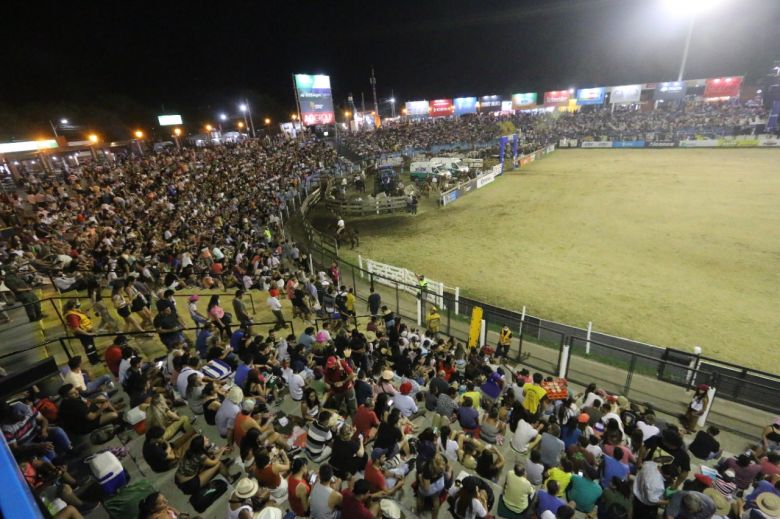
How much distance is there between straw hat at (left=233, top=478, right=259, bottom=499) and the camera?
177 inches

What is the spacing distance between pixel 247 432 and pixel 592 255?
1864 centimetres

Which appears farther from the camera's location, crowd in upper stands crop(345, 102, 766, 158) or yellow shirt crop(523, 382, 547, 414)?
crowd in upper stands crop(345, 102, 766, 158)

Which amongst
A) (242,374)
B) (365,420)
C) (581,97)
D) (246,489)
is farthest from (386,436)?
(581,97)

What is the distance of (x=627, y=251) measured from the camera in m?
19.2

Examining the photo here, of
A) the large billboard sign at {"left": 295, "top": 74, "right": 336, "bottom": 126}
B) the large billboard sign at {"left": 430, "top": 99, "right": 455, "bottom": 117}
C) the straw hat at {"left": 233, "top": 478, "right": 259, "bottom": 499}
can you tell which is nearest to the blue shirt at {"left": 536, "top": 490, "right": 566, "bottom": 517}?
the straw hat at {"left": 233, "top": 478, "right": 259, "bottom": 499}

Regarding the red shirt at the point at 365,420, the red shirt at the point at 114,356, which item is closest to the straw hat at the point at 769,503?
the red shirt at the point at 365,420

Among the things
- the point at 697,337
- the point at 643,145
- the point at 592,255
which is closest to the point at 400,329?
the point at 697,337

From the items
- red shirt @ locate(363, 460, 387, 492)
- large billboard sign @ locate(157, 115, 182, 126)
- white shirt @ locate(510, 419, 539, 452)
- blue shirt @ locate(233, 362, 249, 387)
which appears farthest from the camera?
large billboard sign @ locate(157, 115, 182, 126)

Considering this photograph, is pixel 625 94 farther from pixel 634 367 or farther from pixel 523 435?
pixel 523 435

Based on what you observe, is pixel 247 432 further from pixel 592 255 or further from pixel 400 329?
pixel 592 255

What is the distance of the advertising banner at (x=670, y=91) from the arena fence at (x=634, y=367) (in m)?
76.8

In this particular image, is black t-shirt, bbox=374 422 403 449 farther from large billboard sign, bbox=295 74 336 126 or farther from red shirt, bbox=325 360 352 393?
large billboard sign, bbox=295 74 336 126

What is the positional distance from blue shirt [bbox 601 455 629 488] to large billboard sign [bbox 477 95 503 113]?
97.4 m

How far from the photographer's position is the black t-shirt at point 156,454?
5359 mm
